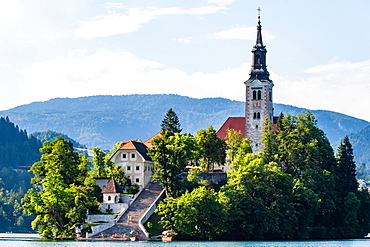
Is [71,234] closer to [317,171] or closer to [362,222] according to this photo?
[317,171]

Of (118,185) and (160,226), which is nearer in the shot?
(160,226)

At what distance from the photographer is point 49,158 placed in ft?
306

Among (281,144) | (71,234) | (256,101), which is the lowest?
(71,234)

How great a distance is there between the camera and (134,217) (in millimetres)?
87188

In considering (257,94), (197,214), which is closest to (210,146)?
(257,94)

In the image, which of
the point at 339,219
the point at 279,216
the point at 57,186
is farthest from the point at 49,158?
the point at 339,219

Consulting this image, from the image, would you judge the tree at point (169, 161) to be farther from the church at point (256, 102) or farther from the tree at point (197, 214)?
the church at point (256, 102)

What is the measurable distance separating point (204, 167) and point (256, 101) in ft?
46.1

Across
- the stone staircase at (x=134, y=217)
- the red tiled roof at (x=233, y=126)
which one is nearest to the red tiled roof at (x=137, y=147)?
the stone staircase at (x=134, y=217)

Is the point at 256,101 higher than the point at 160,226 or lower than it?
higher

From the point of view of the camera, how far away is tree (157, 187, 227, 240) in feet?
265

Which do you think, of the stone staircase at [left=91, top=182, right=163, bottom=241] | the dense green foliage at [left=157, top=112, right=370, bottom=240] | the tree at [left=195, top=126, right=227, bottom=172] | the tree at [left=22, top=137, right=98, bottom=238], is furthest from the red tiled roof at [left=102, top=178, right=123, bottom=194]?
the tree at [left=195, top=126, right=227, bottom=172]

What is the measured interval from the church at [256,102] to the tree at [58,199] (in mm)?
25925

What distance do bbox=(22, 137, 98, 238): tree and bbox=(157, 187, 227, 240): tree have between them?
10.7m
